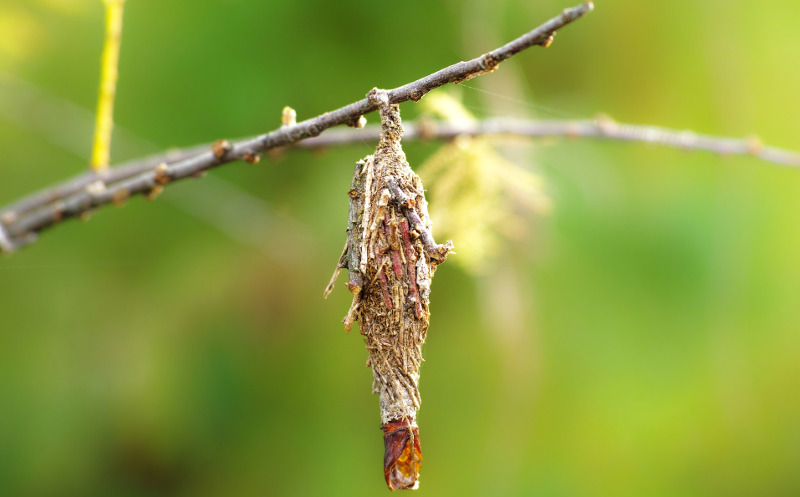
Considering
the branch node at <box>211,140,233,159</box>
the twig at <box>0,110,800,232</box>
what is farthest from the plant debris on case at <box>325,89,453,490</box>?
the twig at <box>0,110,800,232</box>

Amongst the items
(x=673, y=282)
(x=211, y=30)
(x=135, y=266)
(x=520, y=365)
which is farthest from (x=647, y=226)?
(x=135, y=266)

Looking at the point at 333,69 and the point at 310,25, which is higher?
the point at 310,25

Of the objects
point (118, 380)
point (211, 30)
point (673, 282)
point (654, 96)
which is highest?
point (211, 30)

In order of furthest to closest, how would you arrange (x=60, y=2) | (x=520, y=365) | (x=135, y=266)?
(x=135, y=266), (x=520, y=365), (x=60, y=2)

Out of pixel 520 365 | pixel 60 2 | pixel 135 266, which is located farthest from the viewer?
pixel 135 266

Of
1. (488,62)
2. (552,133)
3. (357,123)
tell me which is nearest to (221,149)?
(357,123)

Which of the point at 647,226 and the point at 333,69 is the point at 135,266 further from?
the point at 647,226

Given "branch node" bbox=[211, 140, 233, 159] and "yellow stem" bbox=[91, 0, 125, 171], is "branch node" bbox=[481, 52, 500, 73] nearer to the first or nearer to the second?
"branch node" bbox=[211, 140, 233, 159]
